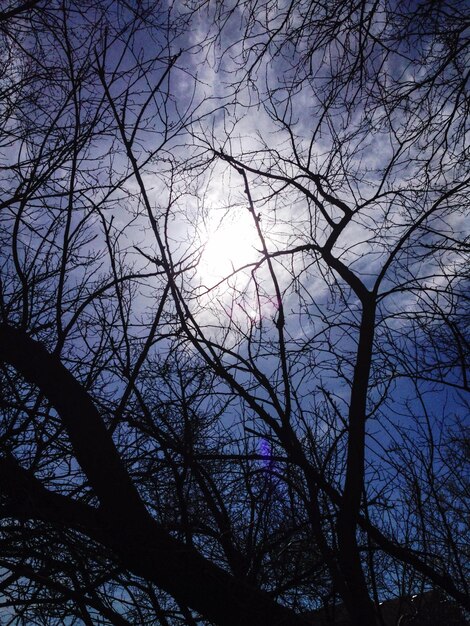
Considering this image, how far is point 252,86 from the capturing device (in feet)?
9.48

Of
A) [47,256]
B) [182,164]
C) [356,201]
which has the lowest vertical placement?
[47,256]

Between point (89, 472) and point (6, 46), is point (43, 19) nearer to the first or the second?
point (6, 46)

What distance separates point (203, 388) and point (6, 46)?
2384 millimetres

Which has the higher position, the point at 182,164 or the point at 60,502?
the point at 182,164

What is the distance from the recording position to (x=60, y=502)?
1710 mm

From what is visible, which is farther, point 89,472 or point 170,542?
point 89,472

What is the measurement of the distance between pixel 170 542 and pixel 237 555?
38cm

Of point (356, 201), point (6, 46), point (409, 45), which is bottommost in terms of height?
point (356, 201)

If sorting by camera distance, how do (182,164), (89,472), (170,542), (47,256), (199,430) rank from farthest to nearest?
1. (47,256)
2. (182,164)
3. (199,430)
4. (89,472)
5. (170,542)

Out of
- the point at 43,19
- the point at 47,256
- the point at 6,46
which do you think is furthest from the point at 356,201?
the point at 6,46

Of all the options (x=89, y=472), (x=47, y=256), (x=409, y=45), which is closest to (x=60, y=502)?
(x=89, y=472)

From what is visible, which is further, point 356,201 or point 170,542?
point 356,201

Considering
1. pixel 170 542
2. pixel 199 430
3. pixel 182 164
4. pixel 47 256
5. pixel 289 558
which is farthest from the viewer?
pixel 47 256

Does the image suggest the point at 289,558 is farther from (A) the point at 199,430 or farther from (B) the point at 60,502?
(B) the point at 60,502
